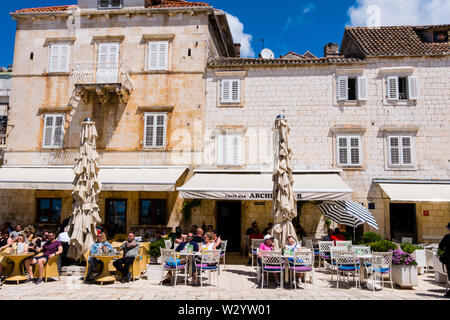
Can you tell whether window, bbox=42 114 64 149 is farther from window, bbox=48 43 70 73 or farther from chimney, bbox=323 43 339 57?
chimney, bbox=323 43 339 57

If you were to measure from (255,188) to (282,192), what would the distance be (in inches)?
121

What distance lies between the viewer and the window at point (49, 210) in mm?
15961

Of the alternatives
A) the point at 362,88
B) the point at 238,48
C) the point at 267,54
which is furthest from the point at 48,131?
the point at 362,88

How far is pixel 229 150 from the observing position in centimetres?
1587

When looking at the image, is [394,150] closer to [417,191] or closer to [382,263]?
[417,191]

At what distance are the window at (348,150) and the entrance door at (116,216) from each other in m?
9.87

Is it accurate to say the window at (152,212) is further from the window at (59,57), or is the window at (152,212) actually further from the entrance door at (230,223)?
the window at (59,57)

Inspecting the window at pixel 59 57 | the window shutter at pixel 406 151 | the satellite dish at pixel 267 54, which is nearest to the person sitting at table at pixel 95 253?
the window at pixel 59 57

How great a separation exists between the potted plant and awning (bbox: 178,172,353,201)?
342 centimetres

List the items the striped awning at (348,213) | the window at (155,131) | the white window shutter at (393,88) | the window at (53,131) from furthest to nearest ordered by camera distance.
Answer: the window at (53,131), the window at (155,131), the white window shutter at (393,88), the striped awning at (348,213)

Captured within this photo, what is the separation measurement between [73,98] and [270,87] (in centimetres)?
933

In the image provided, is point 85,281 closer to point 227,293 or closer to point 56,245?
point 56,245
